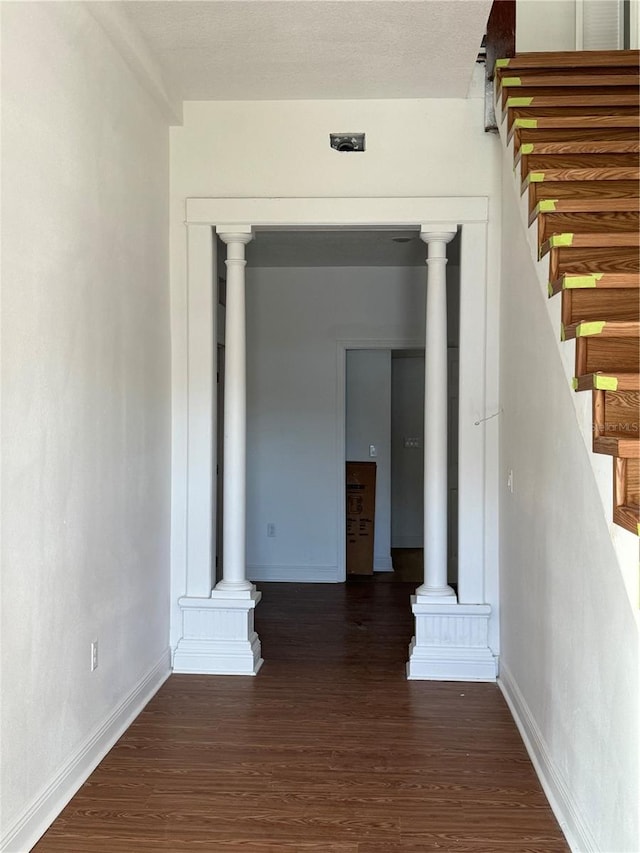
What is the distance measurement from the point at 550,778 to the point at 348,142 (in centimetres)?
319

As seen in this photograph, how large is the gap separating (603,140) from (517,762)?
8.95 ft

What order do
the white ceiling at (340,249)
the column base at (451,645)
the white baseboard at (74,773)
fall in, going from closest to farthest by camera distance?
the white baseboard at (74,773) < the column base at (451,645) < the white ceiling at (340,249)

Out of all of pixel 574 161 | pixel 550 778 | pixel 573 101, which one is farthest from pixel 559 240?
pixel 550 778

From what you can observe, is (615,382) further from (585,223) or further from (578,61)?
(578,61)

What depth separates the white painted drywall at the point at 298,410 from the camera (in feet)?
20.7

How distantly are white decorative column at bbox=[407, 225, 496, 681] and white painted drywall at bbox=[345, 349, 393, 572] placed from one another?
252cm

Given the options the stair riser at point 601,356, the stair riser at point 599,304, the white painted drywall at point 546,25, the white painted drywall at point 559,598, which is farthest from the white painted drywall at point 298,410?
the stair riser at point 601,356

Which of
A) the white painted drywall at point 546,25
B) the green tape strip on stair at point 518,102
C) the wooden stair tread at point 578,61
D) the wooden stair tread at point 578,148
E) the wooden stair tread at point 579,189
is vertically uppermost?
the white painted drywall at point 546,25

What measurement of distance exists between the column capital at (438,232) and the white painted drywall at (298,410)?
2.34m

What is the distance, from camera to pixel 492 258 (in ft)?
12.8

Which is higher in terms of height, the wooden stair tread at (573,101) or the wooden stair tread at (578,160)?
the wooden stair tread at (573,101)

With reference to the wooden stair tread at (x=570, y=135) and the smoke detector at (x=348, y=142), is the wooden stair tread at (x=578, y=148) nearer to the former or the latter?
the wooden stair tread at (x=570, y=135)

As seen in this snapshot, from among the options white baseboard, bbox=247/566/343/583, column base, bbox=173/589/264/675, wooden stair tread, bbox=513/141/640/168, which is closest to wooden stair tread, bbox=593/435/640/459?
wooden stair tread, bbox=513/141/640/168

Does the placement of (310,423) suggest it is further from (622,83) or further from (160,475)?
(622,83)
